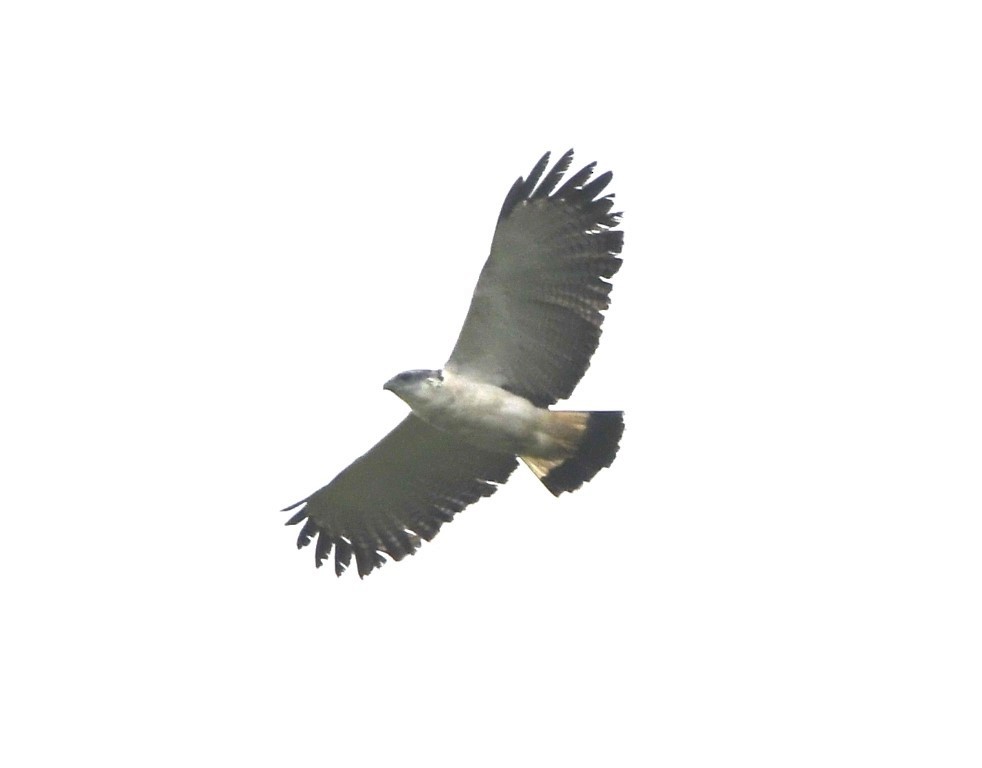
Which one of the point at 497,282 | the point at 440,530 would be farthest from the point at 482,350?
the point at 440,530

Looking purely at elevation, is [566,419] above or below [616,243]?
below

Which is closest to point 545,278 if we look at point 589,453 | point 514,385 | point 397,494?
point 514,385

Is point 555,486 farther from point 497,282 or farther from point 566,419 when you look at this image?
point 497,282

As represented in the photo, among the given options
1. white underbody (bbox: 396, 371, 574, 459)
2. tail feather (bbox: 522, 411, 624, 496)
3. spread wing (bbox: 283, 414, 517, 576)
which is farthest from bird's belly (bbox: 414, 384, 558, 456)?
spread wing (bbox: 283, 414, 517, 576)

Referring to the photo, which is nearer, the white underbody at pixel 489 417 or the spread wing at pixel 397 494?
the white underbody at pixel 489 417

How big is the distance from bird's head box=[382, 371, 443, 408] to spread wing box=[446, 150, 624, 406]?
1.14 feet

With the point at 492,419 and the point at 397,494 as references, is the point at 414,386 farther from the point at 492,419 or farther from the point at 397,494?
the point at 397,494

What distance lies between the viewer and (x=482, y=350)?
523 inches

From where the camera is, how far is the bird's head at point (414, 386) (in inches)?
510

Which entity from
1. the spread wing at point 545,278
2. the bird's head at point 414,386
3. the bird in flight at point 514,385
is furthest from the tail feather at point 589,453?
the bird's head at point 414,386

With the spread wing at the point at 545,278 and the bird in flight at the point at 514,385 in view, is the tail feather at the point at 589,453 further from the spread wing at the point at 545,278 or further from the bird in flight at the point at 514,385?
the spread wing at the point at 545,278

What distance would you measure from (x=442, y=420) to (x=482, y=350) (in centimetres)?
54

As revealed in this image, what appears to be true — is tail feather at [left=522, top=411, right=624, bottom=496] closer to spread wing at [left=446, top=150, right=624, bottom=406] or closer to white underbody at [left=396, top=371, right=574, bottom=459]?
white underbody at [left=396, top=371, right=574, bottom=459]

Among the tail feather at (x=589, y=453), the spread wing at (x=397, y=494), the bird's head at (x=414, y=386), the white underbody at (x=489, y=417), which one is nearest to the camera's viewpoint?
the bird's head at (x=414, y=386)
